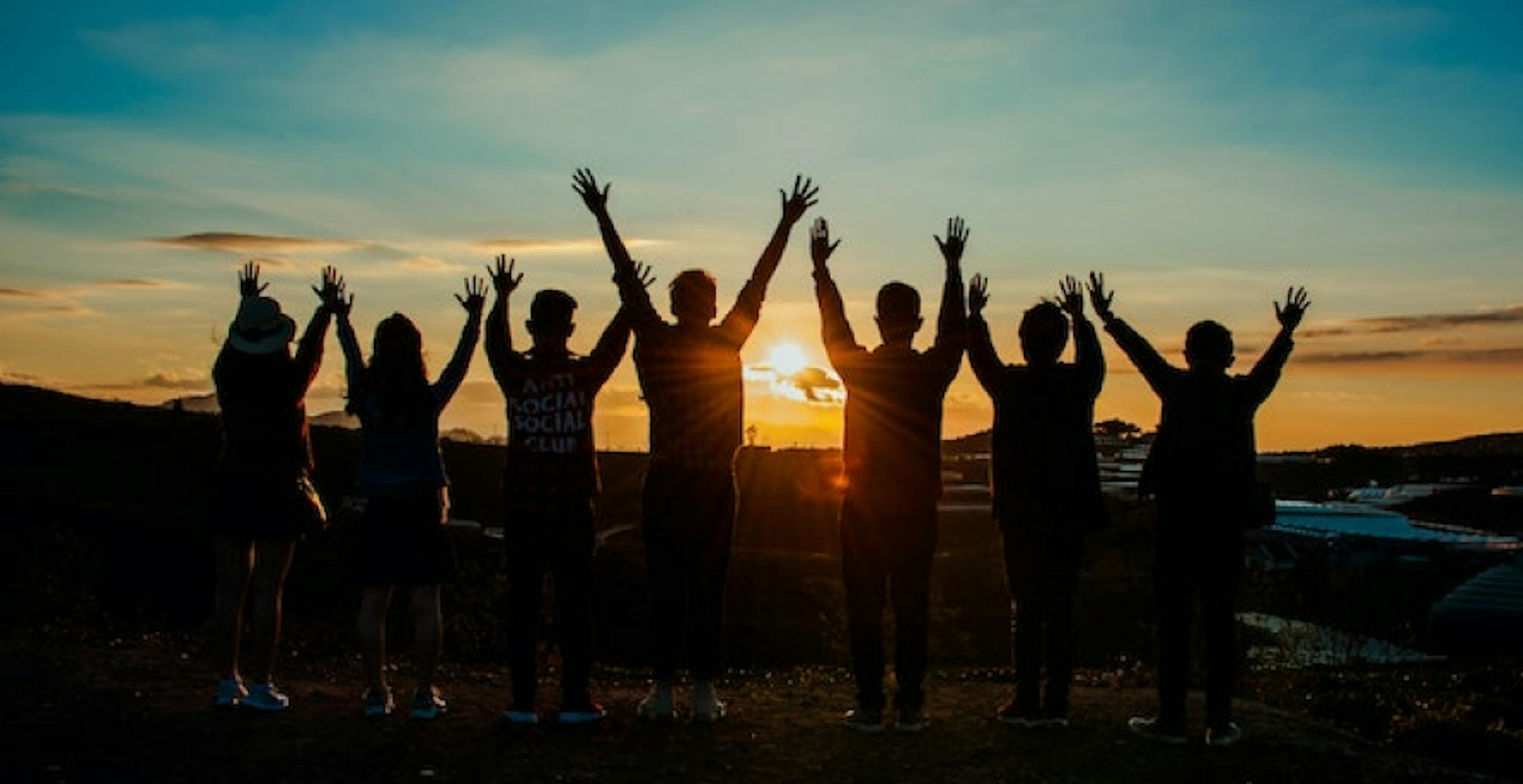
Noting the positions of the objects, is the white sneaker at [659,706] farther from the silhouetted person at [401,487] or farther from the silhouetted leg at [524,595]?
the silhouetted person at [401,487]

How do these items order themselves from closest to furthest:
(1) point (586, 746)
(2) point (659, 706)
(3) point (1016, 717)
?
(1) point (586, 746) < (2) point (659, 706) < (3) point (1016, 717)

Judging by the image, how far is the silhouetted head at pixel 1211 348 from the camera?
25.6 feet

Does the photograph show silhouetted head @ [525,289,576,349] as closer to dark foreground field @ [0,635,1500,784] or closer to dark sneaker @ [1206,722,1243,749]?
dark foreground field @ [0,635,1500,784]

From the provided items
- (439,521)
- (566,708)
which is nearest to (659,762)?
(566,708)

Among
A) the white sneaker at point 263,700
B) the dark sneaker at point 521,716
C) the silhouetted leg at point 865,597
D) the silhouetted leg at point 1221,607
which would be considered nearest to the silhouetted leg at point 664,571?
the dark sneaker at point 521,716

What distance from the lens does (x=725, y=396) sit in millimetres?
7902

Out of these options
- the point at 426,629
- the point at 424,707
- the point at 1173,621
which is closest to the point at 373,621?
the point at 426,629

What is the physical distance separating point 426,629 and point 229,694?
1.32 m

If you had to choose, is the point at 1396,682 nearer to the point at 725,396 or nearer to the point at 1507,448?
the point at 725,396

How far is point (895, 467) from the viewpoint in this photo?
25.6 ft

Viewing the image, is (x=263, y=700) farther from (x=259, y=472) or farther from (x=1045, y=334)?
(x=1045, y=334)

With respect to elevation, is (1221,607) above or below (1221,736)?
above

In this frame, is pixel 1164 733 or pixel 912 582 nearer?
pixel 912 582

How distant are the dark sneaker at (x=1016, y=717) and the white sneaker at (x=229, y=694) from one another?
446 cm
